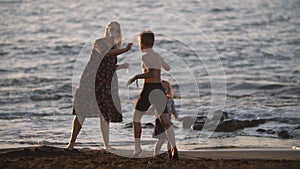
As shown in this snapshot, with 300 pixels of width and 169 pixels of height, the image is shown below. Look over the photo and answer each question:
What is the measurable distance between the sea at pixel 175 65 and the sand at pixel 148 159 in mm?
832

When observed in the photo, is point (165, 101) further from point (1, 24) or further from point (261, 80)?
point (1, 24)

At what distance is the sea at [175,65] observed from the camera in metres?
11.1

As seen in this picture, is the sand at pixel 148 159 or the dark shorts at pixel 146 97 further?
the dark shorts at pixel 146 97

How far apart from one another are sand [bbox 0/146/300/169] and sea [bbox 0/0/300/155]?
832 millimetres

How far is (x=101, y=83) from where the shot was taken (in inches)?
349

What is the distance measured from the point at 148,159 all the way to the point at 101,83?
1.27 metres

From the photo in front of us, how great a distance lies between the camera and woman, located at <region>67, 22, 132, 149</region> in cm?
882

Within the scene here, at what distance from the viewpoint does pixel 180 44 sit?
85.5 ft

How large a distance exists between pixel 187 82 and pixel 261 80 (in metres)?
1.93

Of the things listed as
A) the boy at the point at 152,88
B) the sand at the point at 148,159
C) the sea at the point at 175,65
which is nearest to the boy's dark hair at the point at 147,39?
the boy at the point at 152,88

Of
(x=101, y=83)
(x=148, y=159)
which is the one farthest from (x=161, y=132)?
(x=101, y=83)

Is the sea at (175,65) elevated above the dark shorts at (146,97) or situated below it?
below

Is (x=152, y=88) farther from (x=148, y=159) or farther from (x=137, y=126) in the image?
(x=148, y=159)

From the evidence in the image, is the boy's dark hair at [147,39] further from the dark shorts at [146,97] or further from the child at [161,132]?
the child at [161,132]
